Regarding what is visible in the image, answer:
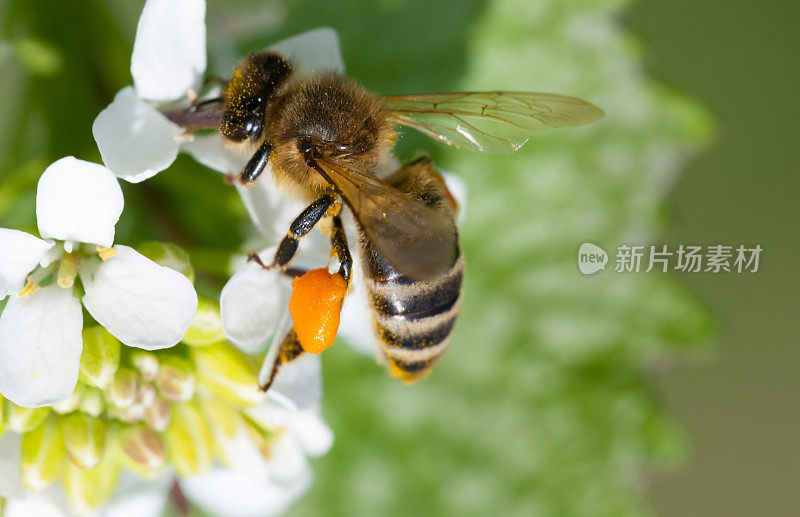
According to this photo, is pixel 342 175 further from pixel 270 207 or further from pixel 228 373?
pixel 228 373

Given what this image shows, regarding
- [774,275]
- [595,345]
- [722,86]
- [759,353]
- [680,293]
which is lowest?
[759,353]

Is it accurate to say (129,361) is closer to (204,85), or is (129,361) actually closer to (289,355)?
(289,355)

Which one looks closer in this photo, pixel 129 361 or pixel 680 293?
pixel 129 361

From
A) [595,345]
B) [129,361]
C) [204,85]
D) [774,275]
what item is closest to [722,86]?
[774,275]

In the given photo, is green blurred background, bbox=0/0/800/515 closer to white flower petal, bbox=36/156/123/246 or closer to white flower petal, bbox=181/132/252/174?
white flower petal, bbox=181/132/252/174

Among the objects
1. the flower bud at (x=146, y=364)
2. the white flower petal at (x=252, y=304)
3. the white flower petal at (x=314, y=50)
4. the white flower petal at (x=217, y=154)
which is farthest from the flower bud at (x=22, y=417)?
the white flower petal at (x=314, y=50)

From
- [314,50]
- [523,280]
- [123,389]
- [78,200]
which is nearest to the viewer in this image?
[78,200]

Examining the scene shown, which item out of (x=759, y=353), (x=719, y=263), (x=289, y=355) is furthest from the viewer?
(x=759, y=353)

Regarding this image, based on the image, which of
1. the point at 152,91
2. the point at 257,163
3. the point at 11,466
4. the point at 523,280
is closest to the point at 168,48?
the point at 152,91
